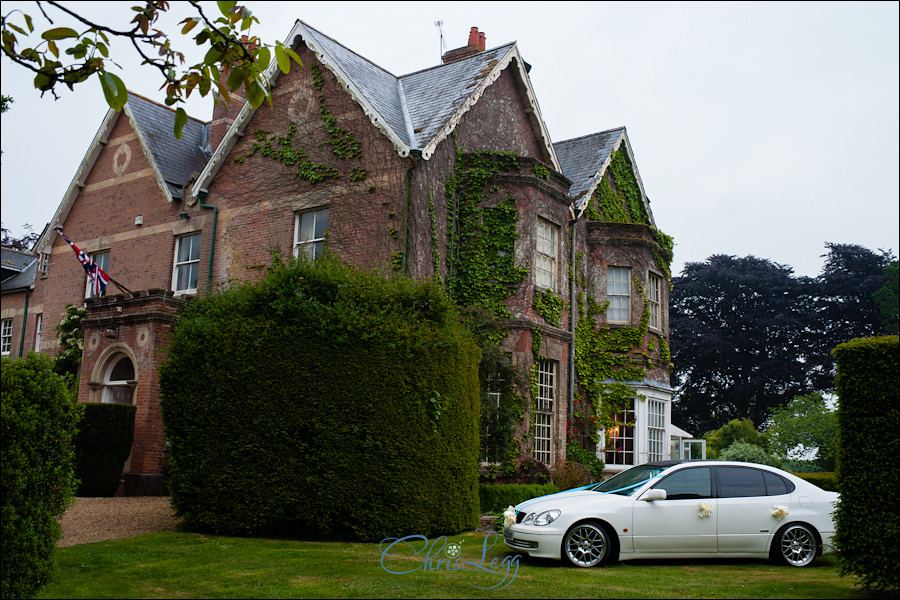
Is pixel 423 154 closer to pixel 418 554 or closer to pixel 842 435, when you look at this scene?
pixel 418 554

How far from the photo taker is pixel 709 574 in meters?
10.4

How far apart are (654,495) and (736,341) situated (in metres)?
36.6

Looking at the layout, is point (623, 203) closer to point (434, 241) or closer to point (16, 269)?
point (434, 241)

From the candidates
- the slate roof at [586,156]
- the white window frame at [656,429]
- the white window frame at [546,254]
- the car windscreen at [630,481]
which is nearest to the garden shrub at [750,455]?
the white window frame at [656,429]

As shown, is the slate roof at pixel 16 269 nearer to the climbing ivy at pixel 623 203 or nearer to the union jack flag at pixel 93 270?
the union jack flag at pixel 93 270

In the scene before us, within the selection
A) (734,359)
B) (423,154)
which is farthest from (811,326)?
(423,154)

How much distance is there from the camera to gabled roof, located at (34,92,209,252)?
2434 cm

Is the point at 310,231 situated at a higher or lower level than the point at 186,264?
higher

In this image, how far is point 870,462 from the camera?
8898 millimetres

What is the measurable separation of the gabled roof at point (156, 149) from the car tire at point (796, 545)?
1866 cm

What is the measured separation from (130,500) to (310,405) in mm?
7403

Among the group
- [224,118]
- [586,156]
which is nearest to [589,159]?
[586,156]

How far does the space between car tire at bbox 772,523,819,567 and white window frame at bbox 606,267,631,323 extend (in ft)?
41.5

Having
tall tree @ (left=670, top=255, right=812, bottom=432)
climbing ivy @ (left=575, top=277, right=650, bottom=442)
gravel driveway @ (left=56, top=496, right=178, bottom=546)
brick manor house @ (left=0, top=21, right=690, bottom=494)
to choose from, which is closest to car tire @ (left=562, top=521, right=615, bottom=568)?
gravel driveway @ (left=56, top=496, right=178, bottom=546)
